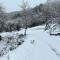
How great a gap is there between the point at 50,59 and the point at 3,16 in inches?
1103

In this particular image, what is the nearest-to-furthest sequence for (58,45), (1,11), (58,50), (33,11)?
(58,50) < (58,45) < (1,11) < (33,11)

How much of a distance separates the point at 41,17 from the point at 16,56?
94.9ft

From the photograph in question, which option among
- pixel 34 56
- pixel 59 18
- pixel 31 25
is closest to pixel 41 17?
pixel 31 25

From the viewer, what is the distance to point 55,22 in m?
34.7

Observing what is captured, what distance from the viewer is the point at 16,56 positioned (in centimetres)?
1656

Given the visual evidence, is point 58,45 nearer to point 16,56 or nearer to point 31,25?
point 16,56

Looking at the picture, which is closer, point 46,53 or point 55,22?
point 46,53

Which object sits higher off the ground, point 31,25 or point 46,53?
point 46,53

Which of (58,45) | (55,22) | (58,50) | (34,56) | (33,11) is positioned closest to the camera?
(34,56)

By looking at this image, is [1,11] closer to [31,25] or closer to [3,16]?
[3,16]

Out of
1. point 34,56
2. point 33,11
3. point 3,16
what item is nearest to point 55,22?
point 3,16

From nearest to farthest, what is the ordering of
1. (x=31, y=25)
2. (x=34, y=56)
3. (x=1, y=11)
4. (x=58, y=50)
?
1. (x=34, y=56)
2. (x=58, y=50)
3. (x=1, y=11)
4. (x=31, y=25)

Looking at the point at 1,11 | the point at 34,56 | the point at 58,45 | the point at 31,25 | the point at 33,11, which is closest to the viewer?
the point at 34,56

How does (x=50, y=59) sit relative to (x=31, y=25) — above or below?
above
